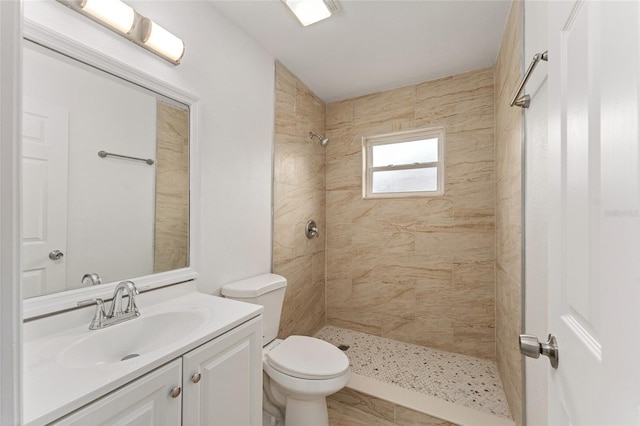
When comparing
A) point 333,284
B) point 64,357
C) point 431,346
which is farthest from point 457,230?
point 64,357

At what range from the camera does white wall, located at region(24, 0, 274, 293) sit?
1.24 m

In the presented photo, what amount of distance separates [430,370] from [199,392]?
5.69 feet

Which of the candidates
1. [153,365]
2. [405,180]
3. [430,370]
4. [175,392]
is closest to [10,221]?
[153,365]

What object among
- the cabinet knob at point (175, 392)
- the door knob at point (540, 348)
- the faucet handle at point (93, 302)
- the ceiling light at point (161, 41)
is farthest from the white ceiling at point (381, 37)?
the cabinet knob at point (175, 392)

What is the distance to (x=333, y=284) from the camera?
270 cm

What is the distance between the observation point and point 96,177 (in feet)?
3.43

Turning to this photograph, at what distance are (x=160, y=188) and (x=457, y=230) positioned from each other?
2.16m

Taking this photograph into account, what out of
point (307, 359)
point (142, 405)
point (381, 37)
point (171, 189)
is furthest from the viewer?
point (381, 37)

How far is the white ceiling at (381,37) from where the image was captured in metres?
1.50

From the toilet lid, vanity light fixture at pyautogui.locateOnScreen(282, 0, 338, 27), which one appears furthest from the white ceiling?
the toilet lid

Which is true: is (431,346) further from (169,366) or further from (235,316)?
(169,366)

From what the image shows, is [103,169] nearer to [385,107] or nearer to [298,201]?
[298,201]

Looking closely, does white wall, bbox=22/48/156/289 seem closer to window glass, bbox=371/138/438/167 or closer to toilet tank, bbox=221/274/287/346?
toilet tank, bbox=221/274/287/346

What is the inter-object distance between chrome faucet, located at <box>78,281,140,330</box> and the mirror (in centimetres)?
9
